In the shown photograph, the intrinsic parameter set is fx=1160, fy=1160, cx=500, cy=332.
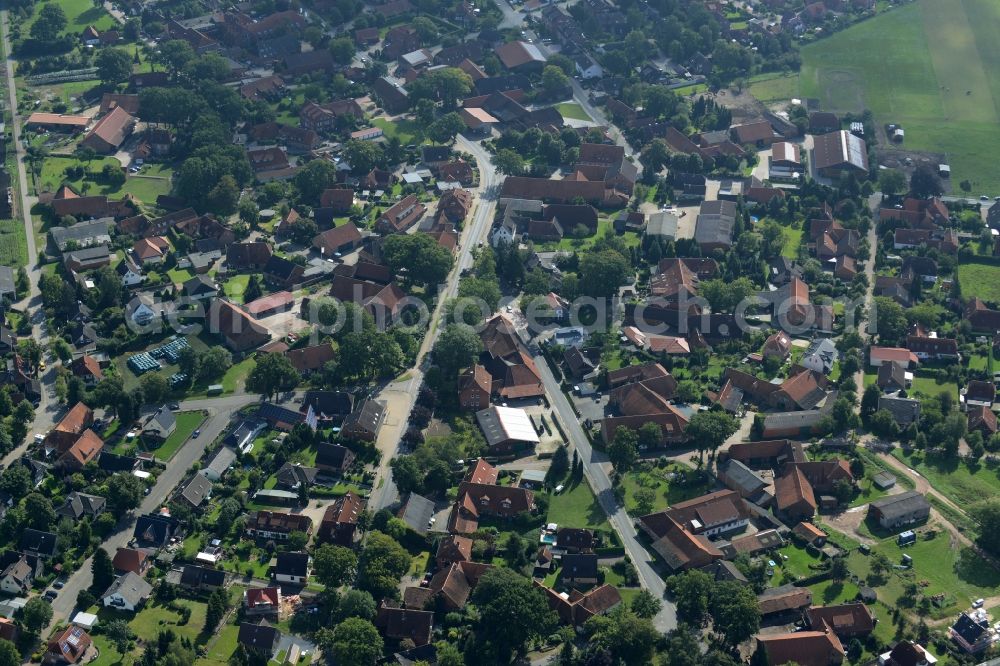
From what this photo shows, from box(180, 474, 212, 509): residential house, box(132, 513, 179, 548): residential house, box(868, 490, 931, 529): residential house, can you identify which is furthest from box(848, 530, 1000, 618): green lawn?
box(132, 513, 179, 548): residential house

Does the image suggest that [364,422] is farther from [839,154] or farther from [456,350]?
[839,154]

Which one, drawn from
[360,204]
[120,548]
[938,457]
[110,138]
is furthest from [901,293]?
[110,138]

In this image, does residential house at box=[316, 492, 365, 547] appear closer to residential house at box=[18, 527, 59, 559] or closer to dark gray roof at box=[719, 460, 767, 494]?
residential house at box=[18, 527, 59, 559]

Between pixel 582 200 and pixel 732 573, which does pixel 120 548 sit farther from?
pixel 582 200

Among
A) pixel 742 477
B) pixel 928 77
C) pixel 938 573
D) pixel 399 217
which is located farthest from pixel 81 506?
pixel 928 77

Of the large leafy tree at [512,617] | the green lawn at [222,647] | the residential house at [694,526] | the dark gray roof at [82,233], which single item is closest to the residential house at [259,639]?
the green lawn at [222,647]
